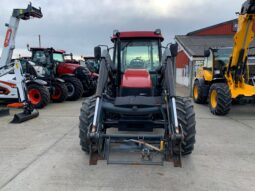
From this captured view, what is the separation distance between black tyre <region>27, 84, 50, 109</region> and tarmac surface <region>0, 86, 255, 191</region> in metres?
3.07

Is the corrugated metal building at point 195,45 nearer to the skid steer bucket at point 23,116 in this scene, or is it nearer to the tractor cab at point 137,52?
the skid steer bucket at point 23,116

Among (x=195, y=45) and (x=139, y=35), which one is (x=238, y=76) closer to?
(x=139, y=35)

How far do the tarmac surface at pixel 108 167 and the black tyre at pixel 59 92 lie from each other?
479 cm

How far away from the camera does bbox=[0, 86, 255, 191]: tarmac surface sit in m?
3.73

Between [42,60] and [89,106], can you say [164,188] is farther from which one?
[42,60]

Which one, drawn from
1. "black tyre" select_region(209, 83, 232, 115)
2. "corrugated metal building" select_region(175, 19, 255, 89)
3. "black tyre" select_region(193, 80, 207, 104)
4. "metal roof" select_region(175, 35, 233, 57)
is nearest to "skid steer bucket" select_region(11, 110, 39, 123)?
"black tyre" select_region(209, 83, 232, 115)

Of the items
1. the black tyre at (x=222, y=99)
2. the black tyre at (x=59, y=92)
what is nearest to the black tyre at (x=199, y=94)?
the black tyre at (x=222, y=99)

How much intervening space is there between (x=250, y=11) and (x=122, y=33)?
3.99 meters

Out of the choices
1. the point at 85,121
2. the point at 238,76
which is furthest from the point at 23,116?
the point at 238,76

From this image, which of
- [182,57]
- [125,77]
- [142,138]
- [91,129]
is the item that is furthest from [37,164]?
[182,57]

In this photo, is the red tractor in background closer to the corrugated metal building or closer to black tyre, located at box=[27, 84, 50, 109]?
black tyre, located at box=[27, 84, 50, 109]

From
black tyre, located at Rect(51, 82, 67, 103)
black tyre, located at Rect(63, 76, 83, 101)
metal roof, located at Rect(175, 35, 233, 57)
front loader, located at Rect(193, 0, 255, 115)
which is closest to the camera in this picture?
front loader, located at Rect(193, 0, 255, 115)

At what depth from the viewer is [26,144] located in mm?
5578

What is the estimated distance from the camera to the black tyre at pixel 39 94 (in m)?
9.84
